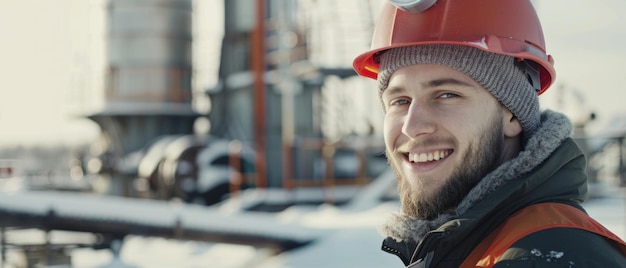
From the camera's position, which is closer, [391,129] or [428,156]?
[428,156]

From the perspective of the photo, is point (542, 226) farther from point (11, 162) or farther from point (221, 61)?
point (221, 61)

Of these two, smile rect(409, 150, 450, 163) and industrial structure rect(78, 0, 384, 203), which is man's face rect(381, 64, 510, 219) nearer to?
smile rect(409, 150, 450, 163)

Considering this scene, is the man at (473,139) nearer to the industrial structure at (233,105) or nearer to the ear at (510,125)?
the ear at (510,125)

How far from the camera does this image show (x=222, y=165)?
15875 millimetres

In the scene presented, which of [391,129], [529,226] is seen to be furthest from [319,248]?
[529,226]

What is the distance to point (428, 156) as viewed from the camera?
1.58 m

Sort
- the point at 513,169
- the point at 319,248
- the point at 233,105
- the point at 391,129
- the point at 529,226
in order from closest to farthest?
the point at 529,226 < the point at 513,169 < the point at 391,129 < the point at 319,248 < the point at 233,105

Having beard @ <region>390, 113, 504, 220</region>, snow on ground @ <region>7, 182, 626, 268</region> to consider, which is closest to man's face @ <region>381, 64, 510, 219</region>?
beard @ <region>390, 113, 504, 220</region>

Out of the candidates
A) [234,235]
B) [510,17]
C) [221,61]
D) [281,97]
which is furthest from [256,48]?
[510,17]

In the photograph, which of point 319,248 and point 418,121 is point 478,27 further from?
point 319,248

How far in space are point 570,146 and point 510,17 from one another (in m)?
0.35

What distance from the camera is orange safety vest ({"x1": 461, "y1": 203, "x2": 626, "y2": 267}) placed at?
4.17 feet

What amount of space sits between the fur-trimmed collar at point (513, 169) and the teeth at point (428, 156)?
11 centimetres

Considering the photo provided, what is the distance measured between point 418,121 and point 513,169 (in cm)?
23
